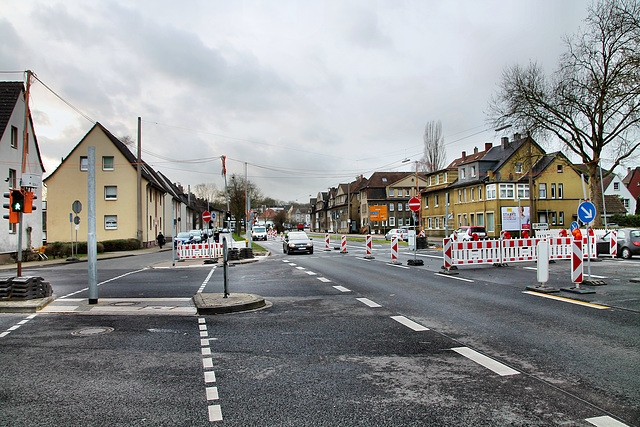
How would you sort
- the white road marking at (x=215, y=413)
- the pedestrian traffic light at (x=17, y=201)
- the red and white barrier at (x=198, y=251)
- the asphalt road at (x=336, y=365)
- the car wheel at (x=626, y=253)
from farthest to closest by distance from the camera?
the red and white barrier at (x=198, y=251) → the car wheel at (x=626, y=253) → the pedestrian traffic light at (x=17, y=201) → the asphalt road at (x=336, y=365) → the white road marking at (x=215, y=413)

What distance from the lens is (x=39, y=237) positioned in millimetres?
33062

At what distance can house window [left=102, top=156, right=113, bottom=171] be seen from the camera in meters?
44.1

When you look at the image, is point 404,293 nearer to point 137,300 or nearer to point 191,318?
point 191,318

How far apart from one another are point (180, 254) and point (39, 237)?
41.5ft

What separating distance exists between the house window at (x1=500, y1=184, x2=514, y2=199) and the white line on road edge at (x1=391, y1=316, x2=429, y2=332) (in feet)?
157

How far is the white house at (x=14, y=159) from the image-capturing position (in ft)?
91.2

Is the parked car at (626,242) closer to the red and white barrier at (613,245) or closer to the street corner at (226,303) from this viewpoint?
the red and white barrier at (613,245)

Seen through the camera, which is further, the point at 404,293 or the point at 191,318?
the point at 404,293

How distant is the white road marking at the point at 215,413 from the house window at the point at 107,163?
44303 mm

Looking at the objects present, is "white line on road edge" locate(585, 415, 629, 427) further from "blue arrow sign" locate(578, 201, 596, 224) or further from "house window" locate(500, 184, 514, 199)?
"house window" locate(500, 184, 514, 199)

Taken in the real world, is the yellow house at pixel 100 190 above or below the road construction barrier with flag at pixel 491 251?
above

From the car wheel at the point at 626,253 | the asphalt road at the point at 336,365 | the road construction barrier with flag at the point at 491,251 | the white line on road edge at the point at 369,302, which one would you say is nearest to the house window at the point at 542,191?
the car wheel at the point at 626,253

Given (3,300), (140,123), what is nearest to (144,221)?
(140,123)

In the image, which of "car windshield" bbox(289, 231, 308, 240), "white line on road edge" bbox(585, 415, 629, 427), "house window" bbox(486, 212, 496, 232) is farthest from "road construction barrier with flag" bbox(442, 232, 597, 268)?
"house window" bbox(486, 212, 496, 232)
